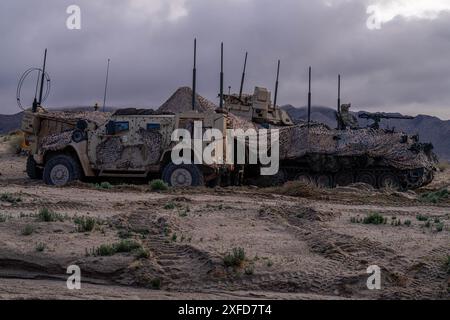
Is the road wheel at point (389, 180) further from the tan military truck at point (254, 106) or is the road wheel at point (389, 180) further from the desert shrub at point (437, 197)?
the tan military truck at point (254, 106)

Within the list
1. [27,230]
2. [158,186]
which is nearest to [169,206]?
[27,230]

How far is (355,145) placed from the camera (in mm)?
24672

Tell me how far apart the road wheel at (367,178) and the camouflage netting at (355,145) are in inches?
30.6

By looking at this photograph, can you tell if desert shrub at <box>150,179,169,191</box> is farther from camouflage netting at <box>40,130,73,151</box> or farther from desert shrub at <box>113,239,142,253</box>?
desert shrub at <box>113,239,142,253</box>

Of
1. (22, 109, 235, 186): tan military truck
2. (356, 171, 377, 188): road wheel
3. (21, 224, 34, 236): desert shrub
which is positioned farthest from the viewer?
(356, 171, 377, 188): road wheel

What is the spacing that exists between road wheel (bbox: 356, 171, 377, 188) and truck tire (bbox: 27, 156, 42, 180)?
11.3m

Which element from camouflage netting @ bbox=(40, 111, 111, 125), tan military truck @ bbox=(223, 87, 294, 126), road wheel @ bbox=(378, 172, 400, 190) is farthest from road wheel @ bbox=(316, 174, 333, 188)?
camouflage netting @ bbox=(40, 111, 111, 125)

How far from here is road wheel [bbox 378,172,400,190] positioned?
24312mm

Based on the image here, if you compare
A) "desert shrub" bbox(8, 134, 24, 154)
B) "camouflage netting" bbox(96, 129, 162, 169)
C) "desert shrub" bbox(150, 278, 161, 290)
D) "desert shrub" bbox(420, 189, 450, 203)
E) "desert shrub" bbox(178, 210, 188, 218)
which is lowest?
"desert shrub" bbox(150, 278, 161, 290)

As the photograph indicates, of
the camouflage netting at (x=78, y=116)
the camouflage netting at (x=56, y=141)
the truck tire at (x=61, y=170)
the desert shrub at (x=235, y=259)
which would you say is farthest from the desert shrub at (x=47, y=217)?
the camouflage netting at (x=78, y=116)

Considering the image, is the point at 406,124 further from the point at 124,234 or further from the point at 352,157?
the point at 124,234

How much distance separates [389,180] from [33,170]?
12.2m
